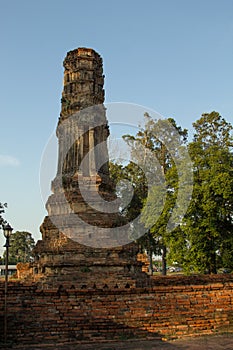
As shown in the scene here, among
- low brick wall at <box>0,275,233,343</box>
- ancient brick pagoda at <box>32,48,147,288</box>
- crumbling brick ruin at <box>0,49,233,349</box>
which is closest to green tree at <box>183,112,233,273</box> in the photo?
crumbling brick ruin at <box>0,49,233,349</box>

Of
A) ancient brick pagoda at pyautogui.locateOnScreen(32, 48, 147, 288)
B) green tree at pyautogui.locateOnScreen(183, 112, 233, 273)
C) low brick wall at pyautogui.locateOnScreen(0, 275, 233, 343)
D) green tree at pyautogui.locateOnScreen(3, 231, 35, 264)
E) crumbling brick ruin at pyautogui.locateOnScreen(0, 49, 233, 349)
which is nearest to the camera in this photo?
low brick wall at pyautogui.locateOnScreen(0, 275, 233, 343)

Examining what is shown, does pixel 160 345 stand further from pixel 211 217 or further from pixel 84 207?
pixel 211 217

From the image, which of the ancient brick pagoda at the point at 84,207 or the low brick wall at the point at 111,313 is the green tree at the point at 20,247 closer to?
the ancient brick pagoda at the point at 84,207

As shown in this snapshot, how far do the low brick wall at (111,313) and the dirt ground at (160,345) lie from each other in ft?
0.75

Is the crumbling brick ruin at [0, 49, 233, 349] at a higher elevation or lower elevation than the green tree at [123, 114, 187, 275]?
lower

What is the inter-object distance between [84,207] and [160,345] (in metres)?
6.02

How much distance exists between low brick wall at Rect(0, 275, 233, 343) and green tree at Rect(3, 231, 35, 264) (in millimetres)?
69941

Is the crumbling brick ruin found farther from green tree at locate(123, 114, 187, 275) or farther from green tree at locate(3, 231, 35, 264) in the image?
green tree at locate(3, 231, 35, 264)

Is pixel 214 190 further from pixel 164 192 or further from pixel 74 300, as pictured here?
pixel 74 300

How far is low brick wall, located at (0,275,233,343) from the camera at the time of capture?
8.78 meters

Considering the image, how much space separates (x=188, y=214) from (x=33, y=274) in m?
9.25

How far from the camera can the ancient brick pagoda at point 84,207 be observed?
41.0 feet

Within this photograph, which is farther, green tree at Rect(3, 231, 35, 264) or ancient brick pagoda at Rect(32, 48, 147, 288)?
green tree at Rect(3, 231, 35, 264)

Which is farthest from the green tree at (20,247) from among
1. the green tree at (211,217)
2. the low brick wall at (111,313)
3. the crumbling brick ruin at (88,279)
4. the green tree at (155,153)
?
the low brick wall at (111,313)
